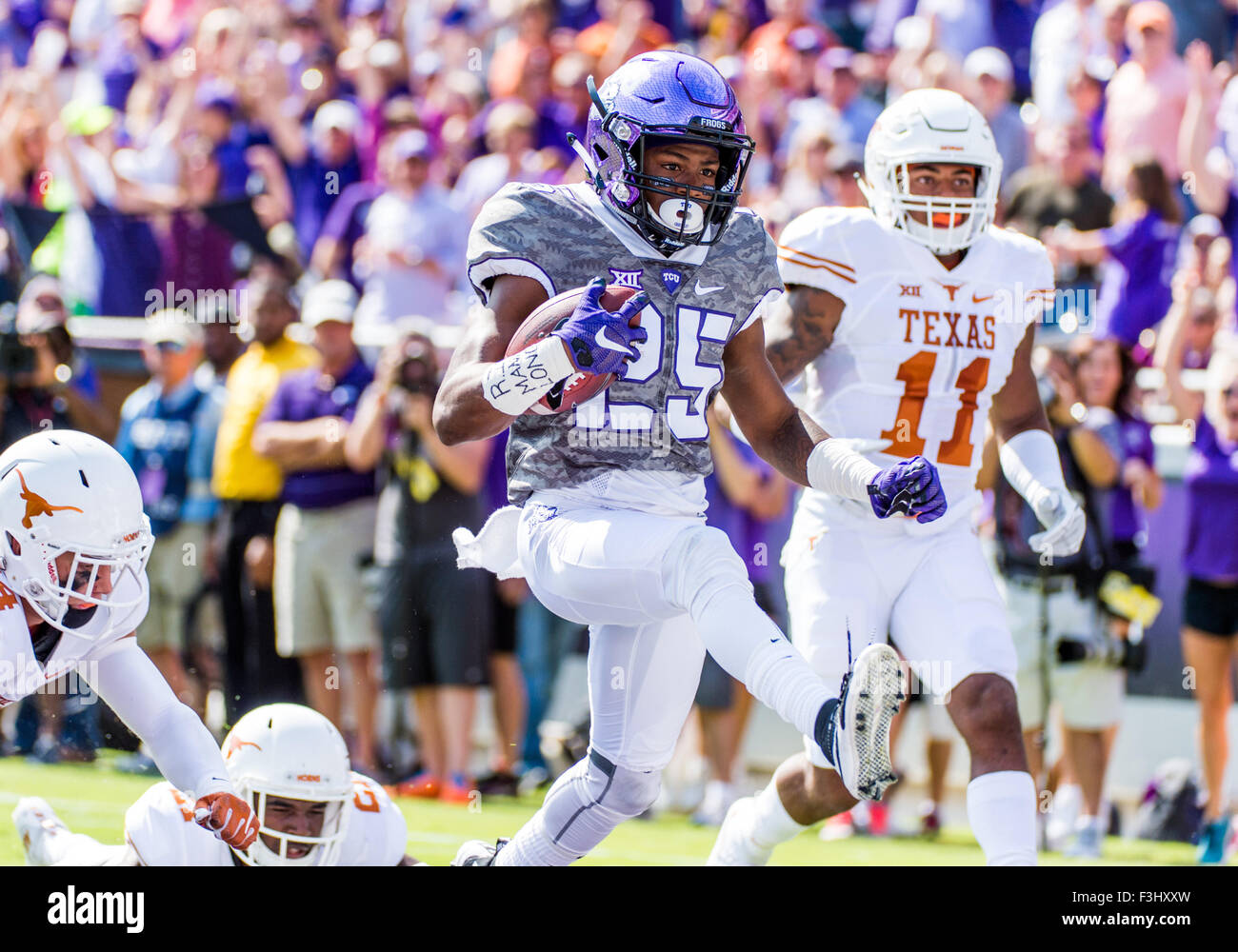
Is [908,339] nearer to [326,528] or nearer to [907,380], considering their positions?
[907,380]

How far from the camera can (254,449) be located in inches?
295

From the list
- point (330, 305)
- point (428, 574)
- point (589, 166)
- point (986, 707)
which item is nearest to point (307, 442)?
point (330, 305)

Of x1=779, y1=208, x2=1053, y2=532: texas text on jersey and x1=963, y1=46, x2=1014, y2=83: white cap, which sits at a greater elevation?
x1=963, y1=46, x2=1014, y2=83: white cap

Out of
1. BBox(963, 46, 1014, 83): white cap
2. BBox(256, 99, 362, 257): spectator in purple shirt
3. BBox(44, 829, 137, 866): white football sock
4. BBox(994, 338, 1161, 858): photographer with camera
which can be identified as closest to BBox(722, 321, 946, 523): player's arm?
BBox(44, 829, 137, 866): white football sock

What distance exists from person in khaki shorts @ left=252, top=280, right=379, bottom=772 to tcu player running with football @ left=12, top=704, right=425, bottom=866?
2772 millimetres

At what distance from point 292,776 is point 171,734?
0.38 m

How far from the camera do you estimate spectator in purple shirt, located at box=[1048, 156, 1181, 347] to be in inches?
301

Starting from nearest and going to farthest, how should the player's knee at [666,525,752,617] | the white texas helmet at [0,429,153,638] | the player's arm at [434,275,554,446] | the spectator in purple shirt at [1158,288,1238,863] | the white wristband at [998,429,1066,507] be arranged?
the player's knee at [666,525,752,617] < the player's arm at [434,275,554,446] < the white texas helmet at [0,429,153,638] < the white wristband at [998,429,1066,507] < the spectator in purple shirt at [1158,288,1238,863]

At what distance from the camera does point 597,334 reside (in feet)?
12.4

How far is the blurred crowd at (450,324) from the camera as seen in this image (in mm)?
7145

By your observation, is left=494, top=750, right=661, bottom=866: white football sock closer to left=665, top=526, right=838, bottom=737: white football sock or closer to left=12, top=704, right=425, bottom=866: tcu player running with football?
left=12, top=704, right=425, bottom=866: tcu player running with football

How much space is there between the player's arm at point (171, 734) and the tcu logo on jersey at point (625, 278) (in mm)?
1323

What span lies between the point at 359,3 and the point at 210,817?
292 inches
